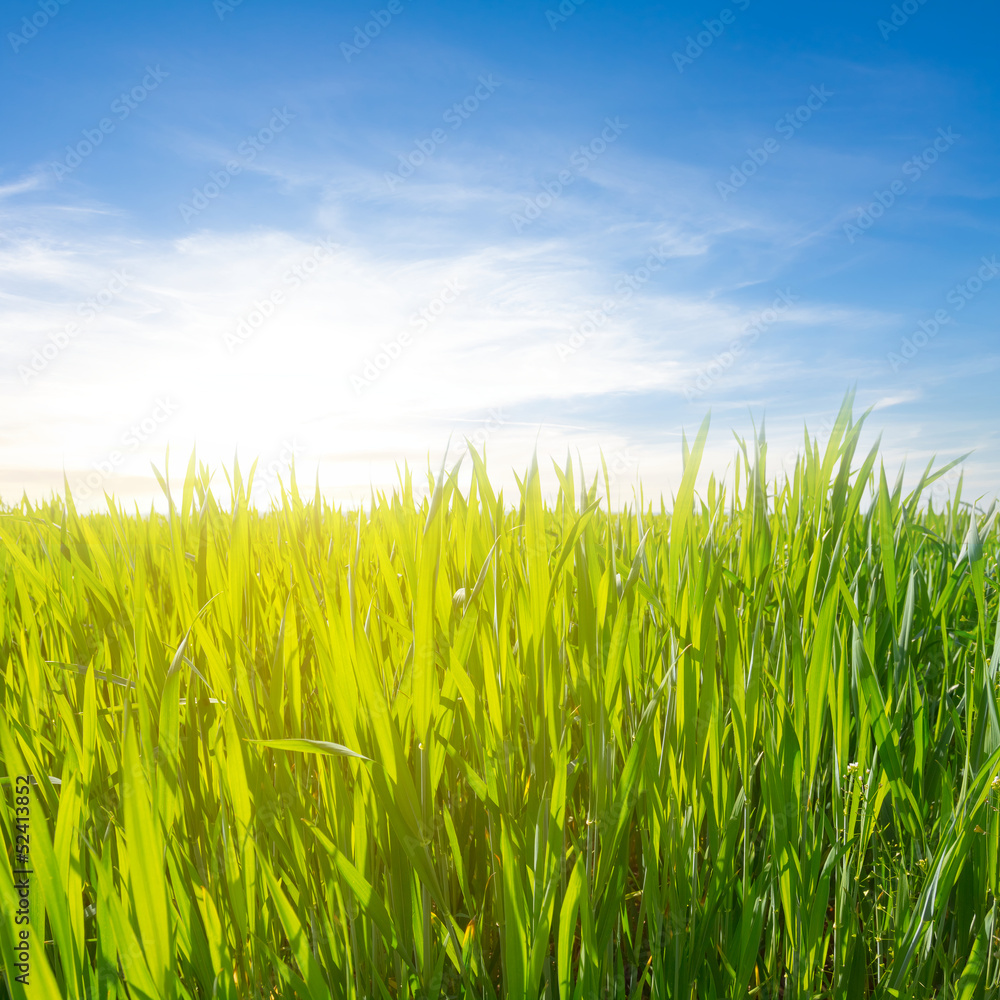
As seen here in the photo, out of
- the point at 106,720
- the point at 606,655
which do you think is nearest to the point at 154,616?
the point at 106,720

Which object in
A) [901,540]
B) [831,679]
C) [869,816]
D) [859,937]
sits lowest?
[859,937]

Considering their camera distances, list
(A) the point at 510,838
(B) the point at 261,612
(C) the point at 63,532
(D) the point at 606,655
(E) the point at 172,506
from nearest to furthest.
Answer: (A) the point at 510,838
(D) the point at 606,655
(B) the point at 261,612
(E) the point at 172,506
(C) the point at 63,532

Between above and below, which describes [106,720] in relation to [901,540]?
below

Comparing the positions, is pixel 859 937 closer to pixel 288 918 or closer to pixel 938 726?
pixel 938 726

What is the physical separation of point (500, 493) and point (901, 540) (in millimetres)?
1402

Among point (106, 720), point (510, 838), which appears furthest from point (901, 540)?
point (106, 720)

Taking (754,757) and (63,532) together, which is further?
(63,532)

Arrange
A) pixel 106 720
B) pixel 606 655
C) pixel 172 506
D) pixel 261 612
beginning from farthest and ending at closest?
pixel 172 506 < pixel 261 612 < pixel 106 720 < pixel 606 655

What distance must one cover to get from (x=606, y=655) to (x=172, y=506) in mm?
1089

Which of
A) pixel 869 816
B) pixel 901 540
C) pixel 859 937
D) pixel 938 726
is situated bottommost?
pixel 859 937

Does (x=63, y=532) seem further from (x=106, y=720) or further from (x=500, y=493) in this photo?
(x=500, y=493)

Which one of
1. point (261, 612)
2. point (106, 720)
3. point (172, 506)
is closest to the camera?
point (106, 720)

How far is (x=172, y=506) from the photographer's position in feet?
4.89

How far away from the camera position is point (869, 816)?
109 cm
